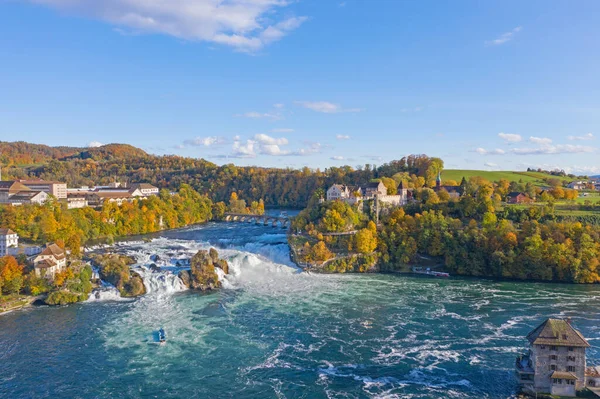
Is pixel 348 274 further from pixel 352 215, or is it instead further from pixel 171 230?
pixel 171 230

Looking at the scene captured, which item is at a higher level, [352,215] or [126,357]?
[352,215]

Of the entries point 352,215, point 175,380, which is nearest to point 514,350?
point 175,380

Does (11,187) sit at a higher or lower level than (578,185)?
lower

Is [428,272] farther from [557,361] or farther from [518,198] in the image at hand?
[557,361]

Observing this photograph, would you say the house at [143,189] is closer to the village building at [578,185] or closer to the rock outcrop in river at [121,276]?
the rock outcrop in river at [121,276]

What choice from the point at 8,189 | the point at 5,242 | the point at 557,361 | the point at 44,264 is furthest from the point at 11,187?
the point at 557,361

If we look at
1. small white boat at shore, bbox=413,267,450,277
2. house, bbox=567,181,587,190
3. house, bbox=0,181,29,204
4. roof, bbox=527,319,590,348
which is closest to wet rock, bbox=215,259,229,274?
small white boat at shore, bbox=413,267,450,277

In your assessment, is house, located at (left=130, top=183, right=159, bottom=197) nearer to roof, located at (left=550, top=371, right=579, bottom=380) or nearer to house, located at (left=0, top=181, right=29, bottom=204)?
house, located at (left=0, top=181, right=29, bottom=204)

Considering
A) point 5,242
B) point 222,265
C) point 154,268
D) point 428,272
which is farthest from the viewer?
point 428,272
